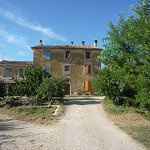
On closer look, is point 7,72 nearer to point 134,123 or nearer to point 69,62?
point 69,62

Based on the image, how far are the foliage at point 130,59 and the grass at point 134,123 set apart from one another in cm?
73

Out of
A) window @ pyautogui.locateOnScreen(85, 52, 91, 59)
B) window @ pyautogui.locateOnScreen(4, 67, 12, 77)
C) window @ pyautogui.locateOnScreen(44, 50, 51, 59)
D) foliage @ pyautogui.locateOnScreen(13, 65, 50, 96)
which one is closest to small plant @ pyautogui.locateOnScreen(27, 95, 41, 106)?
foliage @ pyautogui.locateOnScreen(13, 65, 50, 96)

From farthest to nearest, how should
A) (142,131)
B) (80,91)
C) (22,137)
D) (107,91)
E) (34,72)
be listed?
(80,91) < (34,72) < (107,91) < (142,131) < (22,137)

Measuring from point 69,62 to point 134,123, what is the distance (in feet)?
51.2

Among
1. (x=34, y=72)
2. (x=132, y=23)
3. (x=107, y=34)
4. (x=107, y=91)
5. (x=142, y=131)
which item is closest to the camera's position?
(x=142, y=131)

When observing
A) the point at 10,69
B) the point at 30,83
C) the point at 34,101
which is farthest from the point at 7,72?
the point at 34,101

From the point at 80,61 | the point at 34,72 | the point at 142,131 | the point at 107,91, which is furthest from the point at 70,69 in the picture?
the point at 142,131

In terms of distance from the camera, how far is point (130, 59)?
697 centimetres

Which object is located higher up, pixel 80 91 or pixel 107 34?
pixel 107 34

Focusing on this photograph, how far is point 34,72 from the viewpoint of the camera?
12234mm

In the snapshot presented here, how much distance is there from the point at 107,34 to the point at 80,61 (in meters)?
13.3

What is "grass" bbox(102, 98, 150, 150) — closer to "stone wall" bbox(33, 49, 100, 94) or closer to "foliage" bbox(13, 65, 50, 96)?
"foliage" bbox(13, 65, 50, 96)

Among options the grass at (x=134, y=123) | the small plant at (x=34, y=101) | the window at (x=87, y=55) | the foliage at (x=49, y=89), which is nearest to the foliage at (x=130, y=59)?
the grass at (x=134, y=123)

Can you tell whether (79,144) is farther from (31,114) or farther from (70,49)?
(70,49)
